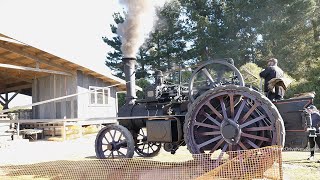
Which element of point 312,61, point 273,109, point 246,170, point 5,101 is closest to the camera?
point 246,170

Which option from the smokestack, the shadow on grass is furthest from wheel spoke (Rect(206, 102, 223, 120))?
the smokestack

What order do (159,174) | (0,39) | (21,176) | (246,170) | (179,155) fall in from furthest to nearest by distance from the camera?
(0,39)
(179,155)
(21,176)
(159,174)
(246,170)

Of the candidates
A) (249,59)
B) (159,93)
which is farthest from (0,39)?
(249,59)

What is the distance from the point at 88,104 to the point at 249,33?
452 inches

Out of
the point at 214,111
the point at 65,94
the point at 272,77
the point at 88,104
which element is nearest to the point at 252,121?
the point at 214,111

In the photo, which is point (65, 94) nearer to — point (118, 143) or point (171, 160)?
point (118, 143)

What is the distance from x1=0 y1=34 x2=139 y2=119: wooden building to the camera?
45.5 ft

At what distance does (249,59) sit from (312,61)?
3.74 m

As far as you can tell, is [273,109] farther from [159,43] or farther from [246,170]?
[159,43]

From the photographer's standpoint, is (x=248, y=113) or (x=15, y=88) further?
(x=15, y=88)

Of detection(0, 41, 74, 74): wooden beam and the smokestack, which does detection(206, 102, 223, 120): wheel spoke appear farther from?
detection(0, 41, 74, 74): wooden beam

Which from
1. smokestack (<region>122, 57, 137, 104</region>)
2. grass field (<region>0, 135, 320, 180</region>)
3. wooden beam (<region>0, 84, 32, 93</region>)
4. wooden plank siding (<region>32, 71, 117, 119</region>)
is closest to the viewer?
grass field (<region>0, 135, 320, 180</region>)

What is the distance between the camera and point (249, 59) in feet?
69.6

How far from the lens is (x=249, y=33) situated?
843 inches
